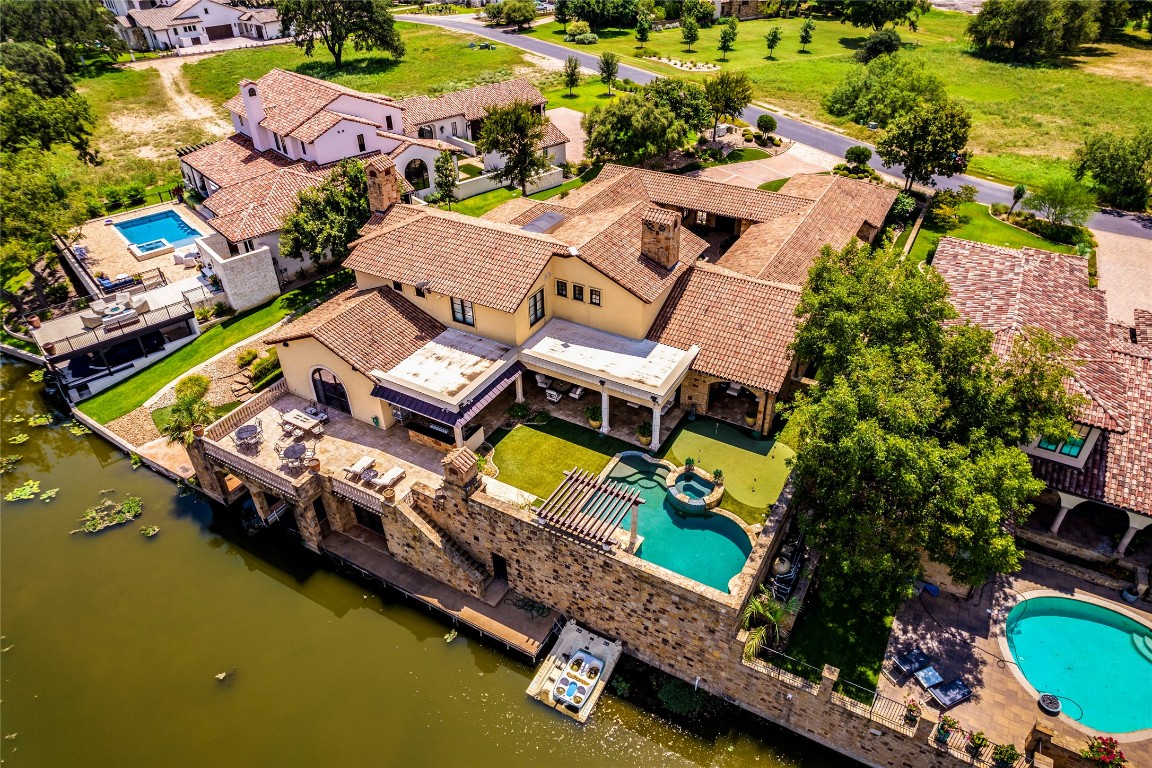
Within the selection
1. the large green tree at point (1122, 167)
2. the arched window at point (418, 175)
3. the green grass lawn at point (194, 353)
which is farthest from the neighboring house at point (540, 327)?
the large green tree at point (1122, 167)

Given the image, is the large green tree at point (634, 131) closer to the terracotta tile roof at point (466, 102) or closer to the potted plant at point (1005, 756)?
the terracotta tile roof at point (466, 102)

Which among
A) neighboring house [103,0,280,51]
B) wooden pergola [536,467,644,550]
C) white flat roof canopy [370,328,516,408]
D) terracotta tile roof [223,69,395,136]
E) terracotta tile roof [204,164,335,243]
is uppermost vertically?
neighboring house [103,0,280,51]

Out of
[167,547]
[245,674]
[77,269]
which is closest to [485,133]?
[77,269]

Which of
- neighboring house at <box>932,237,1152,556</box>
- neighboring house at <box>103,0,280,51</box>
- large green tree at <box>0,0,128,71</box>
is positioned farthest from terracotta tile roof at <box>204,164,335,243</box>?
neighboring house at <box>103,0,280,51</box>

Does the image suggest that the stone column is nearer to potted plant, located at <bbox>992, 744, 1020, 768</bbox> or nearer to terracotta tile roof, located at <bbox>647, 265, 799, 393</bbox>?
terracotta tile roof, located at <bbox>647, 265, 799, 393</bbox>

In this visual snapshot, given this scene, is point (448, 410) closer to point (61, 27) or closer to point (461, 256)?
point (461, 256)

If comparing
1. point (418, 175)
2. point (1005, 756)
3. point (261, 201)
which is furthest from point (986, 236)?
point (261, 201)
